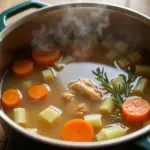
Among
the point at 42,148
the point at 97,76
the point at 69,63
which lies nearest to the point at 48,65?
the point at 69,63

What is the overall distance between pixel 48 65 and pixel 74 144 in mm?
472

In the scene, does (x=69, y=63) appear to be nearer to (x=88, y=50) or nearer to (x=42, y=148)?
(x=88, y=50)

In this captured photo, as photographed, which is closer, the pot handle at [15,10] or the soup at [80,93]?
the soup at [80,93]

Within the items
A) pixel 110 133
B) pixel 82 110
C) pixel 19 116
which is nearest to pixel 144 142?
pixel 110 133

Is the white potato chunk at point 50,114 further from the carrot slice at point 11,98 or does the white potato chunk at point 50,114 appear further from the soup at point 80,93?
the carrot slice at point 11,98

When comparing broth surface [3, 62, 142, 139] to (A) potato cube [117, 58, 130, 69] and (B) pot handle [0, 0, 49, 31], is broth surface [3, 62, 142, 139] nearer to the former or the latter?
(A) potato cube [117, 58, 130, 69]

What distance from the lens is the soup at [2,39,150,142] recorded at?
1082 mm

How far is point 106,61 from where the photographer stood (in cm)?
131

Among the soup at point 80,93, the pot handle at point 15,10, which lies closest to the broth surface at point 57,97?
the soup at point 80,93

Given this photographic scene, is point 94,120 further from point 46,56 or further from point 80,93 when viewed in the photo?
point 46,56

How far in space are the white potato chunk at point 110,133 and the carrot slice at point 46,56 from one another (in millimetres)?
340

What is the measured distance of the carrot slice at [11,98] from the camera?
1.17m

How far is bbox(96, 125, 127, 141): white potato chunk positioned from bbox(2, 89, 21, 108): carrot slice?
271 mm

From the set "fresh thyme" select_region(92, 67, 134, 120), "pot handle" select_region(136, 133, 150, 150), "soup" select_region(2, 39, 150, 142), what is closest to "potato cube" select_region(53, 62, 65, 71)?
"soup" select_region(2, 39, 150, 142)
